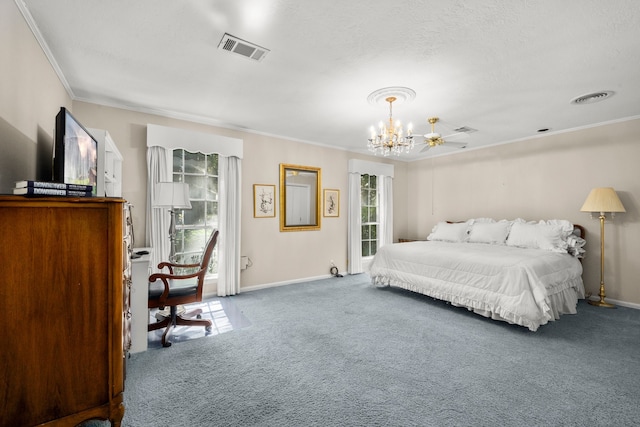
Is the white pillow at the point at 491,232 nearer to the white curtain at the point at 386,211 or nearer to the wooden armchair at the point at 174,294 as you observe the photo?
the white curtain at the point at 386,211

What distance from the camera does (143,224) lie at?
3.65 metres

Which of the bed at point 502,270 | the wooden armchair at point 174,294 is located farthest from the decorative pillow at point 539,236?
the wooden armchair at point 174,294

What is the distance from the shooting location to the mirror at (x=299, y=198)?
4.89 metres

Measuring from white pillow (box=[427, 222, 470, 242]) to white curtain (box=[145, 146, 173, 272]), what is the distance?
14.9 ft

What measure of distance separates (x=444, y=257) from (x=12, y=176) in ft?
14.0

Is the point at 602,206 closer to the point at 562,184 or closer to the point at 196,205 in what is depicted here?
the point at 562,184

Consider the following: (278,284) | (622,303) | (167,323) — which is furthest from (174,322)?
(622,303)

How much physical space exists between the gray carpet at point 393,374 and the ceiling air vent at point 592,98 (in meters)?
2.58

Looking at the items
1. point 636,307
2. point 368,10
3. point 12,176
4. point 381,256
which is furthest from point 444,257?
point 12,176

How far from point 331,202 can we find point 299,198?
73cm

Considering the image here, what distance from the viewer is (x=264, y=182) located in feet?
15.4

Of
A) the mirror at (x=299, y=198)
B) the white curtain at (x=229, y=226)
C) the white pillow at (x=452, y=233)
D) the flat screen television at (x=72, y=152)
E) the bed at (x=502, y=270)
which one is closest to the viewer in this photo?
the flat screen television at (x=72, y=152)

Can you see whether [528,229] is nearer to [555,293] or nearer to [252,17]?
[555,293]

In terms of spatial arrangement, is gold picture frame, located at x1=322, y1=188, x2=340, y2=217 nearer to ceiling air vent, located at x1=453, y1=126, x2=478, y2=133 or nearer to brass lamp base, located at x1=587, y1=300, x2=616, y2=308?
ceiling air vent, located at x1=453, y1=126, x2=478, y2=133
